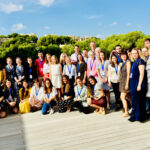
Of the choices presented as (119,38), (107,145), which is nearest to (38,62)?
(107,145)

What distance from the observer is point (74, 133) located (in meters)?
3.79

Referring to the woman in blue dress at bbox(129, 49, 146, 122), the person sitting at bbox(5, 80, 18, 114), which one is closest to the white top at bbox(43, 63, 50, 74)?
the person sitting at bbox(5, 80, 18, 114)

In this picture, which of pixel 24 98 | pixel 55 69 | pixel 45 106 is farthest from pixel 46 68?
pixel 45 106

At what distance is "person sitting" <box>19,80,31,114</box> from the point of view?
18.7 feet

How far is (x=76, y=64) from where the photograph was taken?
602 centimetres

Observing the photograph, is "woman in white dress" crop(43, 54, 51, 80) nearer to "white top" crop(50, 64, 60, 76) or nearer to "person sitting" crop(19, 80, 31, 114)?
"white top" crop(50, 64, 60, 76)

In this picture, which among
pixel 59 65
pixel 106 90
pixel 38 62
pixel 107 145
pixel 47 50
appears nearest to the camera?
pixel 107 145

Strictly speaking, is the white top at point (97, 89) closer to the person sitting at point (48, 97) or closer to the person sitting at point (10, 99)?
the person sitting at point (48, 97)

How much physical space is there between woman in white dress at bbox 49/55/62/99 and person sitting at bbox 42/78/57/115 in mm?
323

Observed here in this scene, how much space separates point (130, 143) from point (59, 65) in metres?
3.43

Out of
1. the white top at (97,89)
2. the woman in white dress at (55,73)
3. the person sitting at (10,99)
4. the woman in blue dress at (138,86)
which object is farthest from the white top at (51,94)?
the woman in blue dress at (138,86)

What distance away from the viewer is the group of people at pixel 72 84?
501 centimetres

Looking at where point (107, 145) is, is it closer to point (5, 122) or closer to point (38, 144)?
point (38, 144)

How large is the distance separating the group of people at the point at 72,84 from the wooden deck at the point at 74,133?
1.38 feet
